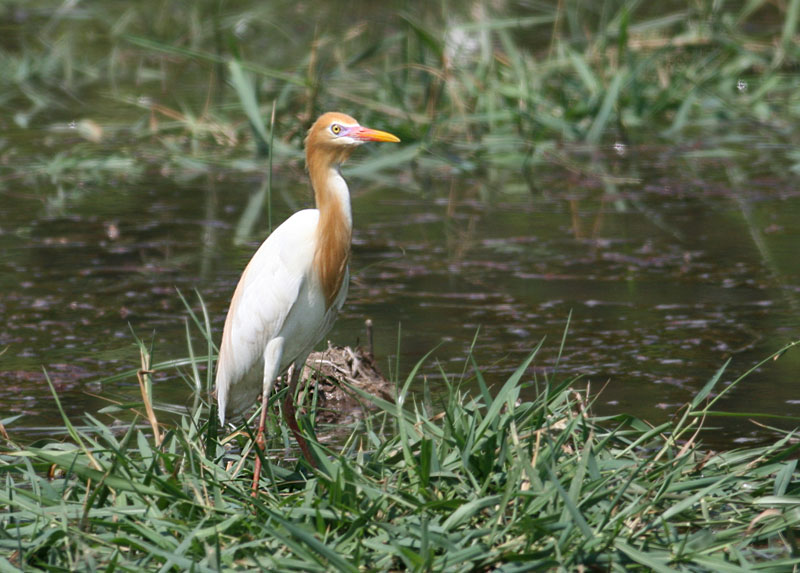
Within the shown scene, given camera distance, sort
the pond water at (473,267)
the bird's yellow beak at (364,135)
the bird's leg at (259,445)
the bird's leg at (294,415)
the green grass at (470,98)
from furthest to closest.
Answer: the green grass at (470,98), the pond water at (473,267), the bird's yellow beak at (364,135), the bird's leg at (294,415), the bird's leg at (259,445)

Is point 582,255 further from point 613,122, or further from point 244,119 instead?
point 244,119

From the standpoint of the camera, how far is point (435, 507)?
10.6 ft

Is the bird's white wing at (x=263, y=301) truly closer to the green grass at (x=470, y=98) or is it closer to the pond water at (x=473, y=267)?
the pond water at (x=473, y=267)

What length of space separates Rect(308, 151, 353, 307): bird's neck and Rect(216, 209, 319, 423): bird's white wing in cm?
4

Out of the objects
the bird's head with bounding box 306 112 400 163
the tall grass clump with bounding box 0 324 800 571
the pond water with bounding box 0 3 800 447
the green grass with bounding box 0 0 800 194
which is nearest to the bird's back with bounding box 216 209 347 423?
the bird's head with bounding box 306 112 400 163

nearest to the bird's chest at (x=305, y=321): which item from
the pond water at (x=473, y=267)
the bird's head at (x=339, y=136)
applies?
the bird's head at (x=339, y=136)

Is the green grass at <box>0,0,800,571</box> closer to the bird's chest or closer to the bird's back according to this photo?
the bird's back

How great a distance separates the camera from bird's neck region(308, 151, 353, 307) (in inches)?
158

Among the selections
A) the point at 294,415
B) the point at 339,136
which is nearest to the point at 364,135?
the point at 339,136

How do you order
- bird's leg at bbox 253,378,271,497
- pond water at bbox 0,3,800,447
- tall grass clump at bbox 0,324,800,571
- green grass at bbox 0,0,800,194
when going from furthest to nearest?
green grass at bbox 0,0,800,194
pond water at bbox 0,3,800,447
bird's leg at bbox 253,378,271,497
tall grass clump at bbox 0,324,800,571

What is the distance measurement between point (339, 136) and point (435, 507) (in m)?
1.28

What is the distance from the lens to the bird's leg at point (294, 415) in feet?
12.6

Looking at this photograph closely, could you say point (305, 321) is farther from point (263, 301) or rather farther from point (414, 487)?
point (414, 487)

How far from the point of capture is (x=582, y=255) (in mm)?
6969
